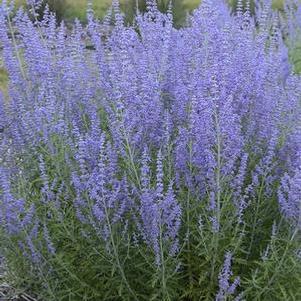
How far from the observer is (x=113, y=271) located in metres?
2.69

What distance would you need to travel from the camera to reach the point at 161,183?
2.64 metres

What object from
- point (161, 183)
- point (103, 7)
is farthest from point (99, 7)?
point (161, 183)

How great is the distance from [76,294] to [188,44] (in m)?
1.87

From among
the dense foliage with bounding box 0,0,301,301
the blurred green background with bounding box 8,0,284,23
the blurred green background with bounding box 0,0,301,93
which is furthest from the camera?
the blurred green background with bounding box 8,0,284,23

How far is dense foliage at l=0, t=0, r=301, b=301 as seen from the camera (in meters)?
2.70

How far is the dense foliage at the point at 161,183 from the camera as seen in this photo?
8.84 feet

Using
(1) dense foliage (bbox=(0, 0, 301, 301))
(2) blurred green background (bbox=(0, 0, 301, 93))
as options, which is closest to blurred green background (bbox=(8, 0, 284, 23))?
(2) blurred green background (bbox=(0, 0, 301, 93))

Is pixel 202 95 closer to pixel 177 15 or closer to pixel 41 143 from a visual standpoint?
pixel 41 143

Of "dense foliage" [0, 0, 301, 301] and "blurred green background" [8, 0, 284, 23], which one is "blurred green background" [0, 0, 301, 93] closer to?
"blurred green background" [8, 0, 284, 23]

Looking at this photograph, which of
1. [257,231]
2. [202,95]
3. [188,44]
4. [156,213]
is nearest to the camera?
[156,213]

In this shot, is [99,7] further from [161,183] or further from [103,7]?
[161,183]

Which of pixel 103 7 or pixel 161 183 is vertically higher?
pixel 103 7

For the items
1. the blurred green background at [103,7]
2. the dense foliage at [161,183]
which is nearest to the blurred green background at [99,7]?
the blurred green background at [103,7]

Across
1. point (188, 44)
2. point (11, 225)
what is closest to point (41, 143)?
point (11, 225)
